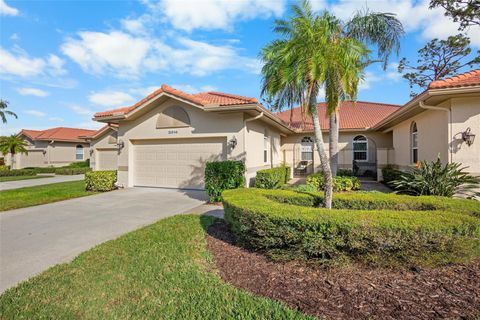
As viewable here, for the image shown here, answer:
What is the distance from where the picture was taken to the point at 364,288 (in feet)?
10.3

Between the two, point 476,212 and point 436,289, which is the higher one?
point 476,212

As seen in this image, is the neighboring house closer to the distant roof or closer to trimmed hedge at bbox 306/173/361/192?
the distant roof

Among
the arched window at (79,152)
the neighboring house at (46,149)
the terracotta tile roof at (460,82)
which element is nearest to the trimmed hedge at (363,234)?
the terracotta tile roof at (460,82)

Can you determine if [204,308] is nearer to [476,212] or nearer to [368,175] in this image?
[476,212]

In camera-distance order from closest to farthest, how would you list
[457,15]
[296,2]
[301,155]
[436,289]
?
[436,289] < [296,2] < [457,15] < [301,155]

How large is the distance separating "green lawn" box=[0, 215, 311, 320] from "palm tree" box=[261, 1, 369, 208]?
9.54 feet

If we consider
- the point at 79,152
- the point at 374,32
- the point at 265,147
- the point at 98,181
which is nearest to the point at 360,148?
the point at 265,147

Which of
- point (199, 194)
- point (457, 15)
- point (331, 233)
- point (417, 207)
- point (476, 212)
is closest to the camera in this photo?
point (331, 233)

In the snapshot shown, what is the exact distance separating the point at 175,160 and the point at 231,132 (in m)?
3.42

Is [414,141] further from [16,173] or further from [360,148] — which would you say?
[16,173]

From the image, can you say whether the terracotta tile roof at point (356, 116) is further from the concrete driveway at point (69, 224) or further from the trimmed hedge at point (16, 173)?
the trimmed hedge at point (16, 173)

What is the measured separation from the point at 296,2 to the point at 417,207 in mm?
4981

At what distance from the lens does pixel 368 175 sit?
17.0 meters

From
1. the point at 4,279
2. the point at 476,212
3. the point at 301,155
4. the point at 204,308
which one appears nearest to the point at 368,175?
the point at 301,155
